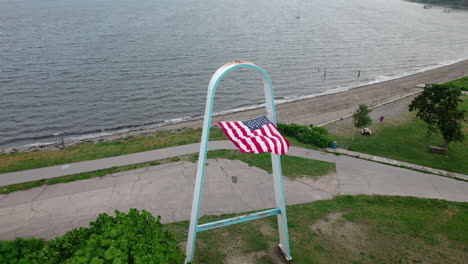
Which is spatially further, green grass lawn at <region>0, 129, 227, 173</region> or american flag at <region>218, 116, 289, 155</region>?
green grass lawn at <region>0, 129, 227, 173</region>

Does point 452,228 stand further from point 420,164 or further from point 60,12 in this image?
point 60,12

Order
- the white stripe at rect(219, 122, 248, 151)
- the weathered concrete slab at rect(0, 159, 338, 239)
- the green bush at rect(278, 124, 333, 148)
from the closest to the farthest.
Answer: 1. the white stripe at rect(219, 122, 248, 151)
2. the weathered concrete slab at rect(0, 159, 338, 239)
3. the green bush at rect(278, 124, 333, 148)

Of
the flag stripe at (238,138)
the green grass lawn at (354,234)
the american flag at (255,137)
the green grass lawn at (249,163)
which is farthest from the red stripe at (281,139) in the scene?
the green grass lawn at (249,163)

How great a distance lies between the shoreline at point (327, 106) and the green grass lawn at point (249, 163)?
10395mm

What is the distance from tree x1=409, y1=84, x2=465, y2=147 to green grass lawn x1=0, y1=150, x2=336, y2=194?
776 cm

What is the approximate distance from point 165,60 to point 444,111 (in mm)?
40635

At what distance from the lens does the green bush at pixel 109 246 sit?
6.56 metres

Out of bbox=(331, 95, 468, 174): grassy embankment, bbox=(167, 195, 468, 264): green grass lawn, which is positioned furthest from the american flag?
bbox=(331, 95, 468, 174): grassy embankment

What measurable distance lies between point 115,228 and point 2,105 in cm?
3501

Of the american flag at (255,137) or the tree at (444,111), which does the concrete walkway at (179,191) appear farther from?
the american flag at (255,137)

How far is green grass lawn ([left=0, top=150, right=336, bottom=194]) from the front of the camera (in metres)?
15.7

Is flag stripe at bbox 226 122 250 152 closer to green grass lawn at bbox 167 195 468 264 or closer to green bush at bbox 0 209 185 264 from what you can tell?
green bush at bbox 0 209 185 264

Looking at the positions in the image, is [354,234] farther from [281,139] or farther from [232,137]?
Result: [232,137]

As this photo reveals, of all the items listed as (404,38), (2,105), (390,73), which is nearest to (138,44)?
(2,105)
